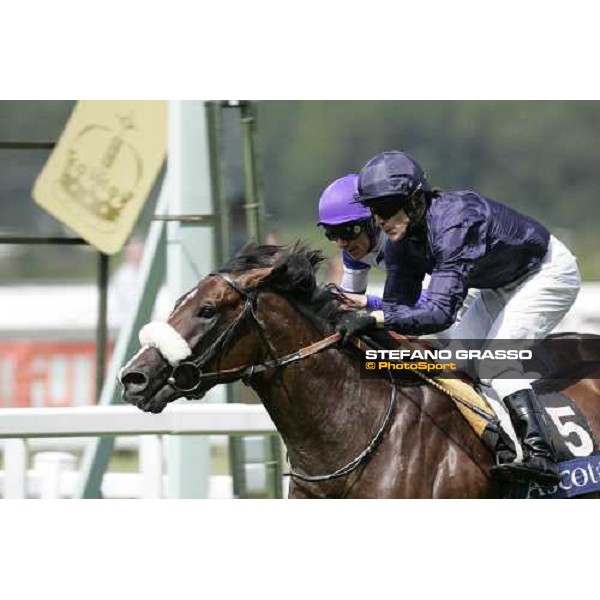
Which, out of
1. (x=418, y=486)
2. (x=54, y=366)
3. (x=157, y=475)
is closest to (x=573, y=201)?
(x=418, y=486)

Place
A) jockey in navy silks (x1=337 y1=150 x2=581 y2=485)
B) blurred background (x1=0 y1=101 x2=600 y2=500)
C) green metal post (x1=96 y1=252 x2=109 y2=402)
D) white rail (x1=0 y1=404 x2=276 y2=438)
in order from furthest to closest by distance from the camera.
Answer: green metal post (x1=96 y1=252 x2=109 y2=402) → white rail (x1=0 y1=404 x2=276 y2=438) → blurred background (x1=0 y1=101 x2=600 y2=500) → jockey in navy silks (x1=337 y1=150 x2=581 y2=485)

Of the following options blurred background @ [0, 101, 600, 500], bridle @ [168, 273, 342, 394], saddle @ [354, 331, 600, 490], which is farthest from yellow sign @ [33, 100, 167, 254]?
saddle @ [354, 331, 600, 490]

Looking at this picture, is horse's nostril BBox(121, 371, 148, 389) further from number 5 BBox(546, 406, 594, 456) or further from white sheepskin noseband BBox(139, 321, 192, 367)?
number 5 BBox(546, 406, 594, 456)

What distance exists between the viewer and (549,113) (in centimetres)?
526

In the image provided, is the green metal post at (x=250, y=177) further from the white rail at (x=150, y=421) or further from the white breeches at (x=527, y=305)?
the white breeches at (x=527, y=305)

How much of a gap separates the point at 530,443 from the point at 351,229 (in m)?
0.95

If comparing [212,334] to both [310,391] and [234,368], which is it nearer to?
[234,368]

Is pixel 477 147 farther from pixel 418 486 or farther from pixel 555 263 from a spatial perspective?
pixel 418 486

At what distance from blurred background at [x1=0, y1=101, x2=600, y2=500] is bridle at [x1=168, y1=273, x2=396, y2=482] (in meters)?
0.38

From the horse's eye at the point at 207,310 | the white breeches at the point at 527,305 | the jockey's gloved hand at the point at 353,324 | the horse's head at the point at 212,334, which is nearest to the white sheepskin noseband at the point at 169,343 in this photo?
the horse's head at the point at 212,334

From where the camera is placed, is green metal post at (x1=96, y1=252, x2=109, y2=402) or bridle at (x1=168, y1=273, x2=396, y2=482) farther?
green metal post at (x1=96, y1=252, x2=109, y2=402)

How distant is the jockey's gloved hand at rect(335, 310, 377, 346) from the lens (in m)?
4.35

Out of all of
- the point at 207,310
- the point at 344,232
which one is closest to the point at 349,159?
the point at 344,232

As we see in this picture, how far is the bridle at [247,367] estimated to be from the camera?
4.23 meters
